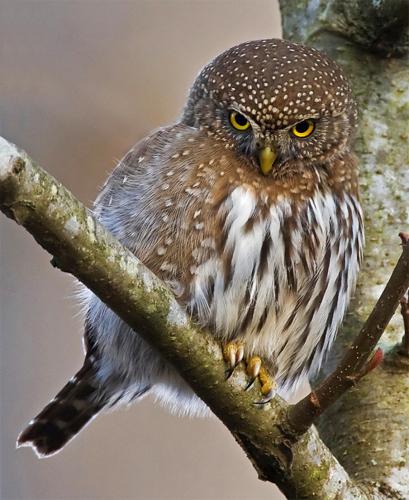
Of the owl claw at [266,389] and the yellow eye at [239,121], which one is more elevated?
the yellow eye at [239,121]

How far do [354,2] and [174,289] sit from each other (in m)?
1.58

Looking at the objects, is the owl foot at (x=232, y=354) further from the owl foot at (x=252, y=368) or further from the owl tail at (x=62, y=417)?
the owl tail at (x=62, y=417)

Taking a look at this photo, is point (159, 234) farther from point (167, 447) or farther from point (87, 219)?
point (167, 447)

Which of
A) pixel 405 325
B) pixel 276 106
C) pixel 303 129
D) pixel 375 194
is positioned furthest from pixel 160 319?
pixel 375 194

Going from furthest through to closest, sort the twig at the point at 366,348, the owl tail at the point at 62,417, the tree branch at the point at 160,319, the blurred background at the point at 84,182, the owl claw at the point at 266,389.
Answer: the blurred background at the point at 84,182, the owl tail at the point at 62,417, the owl claw at the point at 266,389, the twig at the point at 366,348, the tree branch at the point at 160,319

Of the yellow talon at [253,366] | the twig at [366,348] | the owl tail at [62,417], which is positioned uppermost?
the twig at [366,348]

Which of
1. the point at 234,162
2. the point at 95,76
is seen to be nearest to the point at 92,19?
the point at 95,76

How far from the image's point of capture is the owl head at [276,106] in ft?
11.1

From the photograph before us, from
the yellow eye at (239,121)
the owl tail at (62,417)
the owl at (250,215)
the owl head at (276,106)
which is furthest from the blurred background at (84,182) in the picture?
the yellow eye at (239,121)

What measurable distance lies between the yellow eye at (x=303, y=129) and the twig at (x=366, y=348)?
3.34 feet

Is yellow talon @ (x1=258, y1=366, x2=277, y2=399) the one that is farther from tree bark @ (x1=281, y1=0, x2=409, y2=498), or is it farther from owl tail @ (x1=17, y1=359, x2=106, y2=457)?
owl tail @ (x1=17, y1=359, x2=106, y2=457)

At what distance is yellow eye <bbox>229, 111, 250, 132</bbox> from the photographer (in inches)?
136

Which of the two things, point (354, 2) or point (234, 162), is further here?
point (354, 2)

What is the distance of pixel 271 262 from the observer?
3258 mm
